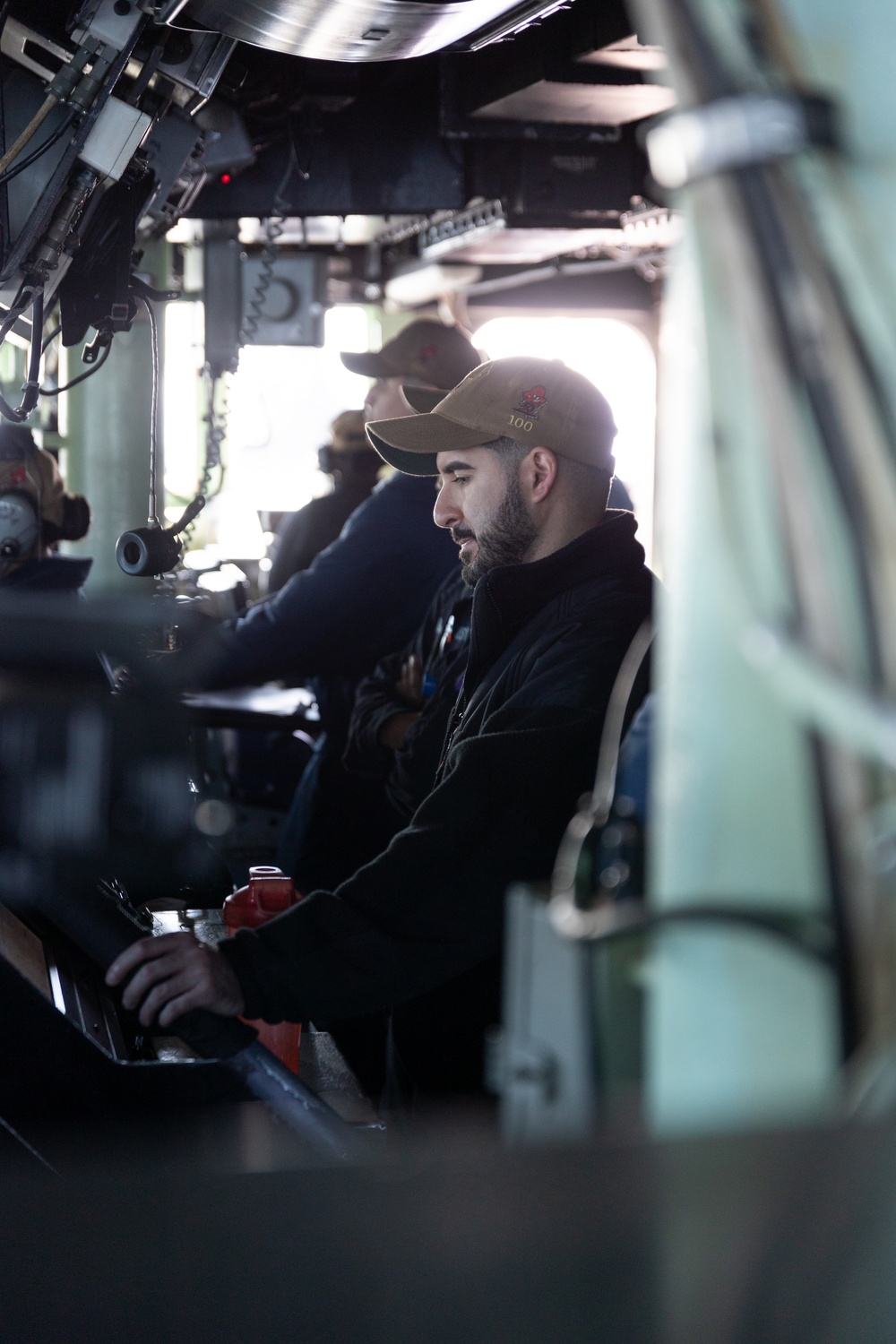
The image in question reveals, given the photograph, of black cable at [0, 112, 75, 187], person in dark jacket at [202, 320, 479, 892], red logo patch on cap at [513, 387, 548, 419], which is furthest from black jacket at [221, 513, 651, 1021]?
person in dark jacket at [202, 320, 479, 892]

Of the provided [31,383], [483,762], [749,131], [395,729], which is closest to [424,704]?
[395,729]

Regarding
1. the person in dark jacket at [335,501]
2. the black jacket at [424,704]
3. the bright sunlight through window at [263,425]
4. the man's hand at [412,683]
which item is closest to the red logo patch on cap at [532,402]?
the black jacket at [424,704]

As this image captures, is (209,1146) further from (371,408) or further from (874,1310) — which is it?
(371,408)

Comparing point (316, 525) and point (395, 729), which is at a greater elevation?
point (316, 525)

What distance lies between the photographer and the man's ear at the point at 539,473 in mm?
2135

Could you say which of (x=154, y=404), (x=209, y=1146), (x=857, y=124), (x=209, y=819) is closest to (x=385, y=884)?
(x=209, y=1146)

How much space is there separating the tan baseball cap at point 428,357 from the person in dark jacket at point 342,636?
496 mm

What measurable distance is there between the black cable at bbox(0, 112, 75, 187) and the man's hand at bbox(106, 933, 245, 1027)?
139 centimetres

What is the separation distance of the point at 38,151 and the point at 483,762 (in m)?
1.35

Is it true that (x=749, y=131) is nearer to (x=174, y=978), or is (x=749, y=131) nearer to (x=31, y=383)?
(x=174, y=978)

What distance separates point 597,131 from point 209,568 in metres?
1.76

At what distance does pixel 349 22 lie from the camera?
73.1 inches

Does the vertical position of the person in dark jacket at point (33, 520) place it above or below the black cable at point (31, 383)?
below

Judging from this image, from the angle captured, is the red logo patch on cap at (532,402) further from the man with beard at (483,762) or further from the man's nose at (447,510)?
the man's nose at (447,510)
